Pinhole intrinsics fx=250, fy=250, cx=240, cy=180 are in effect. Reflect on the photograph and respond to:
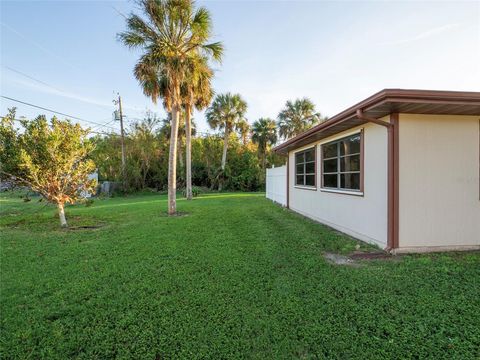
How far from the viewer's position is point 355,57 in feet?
32.0

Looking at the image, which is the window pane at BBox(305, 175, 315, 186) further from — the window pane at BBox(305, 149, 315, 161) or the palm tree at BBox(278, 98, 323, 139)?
the palm tree at BBox(278, 98, 323, 139)

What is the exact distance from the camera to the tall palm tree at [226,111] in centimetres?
2295

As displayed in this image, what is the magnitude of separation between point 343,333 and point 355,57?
1029 centimetres

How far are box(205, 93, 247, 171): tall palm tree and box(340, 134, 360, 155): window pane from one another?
692 inches

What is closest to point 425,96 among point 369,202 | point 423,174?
point 423,174

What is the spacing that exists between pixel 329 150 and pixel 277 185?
6.32 meters

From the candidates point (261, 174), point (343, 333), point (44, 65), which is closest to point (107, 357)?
point (343, 333)

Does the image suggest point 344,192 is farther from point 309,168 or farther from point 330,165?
point 309,168

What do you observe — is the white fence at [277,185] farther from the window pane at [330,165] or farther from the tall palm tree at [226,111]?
the tall palm tree at [226,111]

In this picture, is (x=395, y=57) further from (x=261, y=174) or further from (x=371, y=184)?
(x=261, y=174)

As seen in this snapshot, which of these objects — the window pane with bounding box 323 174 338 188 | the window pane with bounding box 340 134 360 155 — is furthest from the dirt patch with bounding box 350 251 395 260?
the window pane with bounding box 323 174 338 188

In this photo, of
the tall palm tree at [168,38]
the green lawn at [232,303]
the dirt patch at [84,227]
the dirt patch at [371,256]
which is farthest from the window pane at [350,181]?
the dirt patch at [84,227]

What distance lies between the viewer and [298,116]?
25750 millimetres

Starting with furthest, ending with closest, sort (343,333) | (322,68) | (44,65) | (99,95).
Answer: (99,95)
(44,65)
(322,68)
(343,333)
